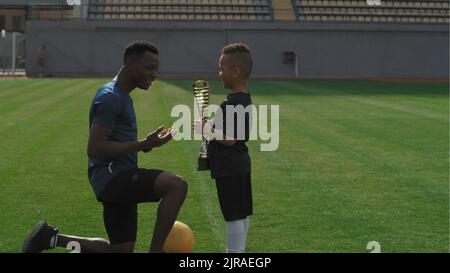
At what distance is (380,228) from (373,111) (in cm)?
1177

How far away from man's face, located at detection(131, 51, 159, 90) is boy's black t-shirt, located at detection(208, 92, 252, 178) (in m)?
0.53

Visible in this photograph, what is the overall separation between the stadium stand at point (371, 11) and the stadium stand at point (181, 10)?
249 centimetres

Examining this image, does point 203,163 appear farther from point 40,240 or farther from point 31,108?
point 31,108

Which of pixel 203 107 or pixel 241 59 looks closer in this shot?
pixel 241 59

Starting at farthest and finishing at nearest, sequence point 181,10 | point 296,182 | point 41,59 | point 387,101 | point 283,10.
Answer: point 283,10
point 181,10
point 41,59
point 387,101
point 296,182

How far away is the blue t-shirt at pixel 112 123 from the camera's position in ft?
15.8

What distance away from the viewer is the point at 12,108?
1811 cm

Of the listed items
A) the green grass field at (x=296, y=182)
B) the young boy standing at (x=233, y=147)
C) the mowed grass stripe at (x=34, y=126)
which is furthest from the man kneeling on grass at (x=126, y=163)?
the mowed grass stripe at (x=34, y=126)

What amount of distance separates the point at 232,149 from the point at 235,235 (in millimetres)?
592

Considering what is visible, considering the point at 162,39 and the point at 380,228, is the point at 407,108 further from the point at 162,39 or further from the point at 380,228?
the point at 162,39

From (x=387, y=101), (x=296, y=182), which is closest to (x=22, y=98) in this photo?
(x=387, y=101)

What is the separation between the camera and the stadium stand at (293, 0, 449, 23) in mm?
42812

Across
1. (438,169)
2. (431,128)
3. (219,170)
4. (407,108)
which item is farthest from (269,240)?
(407,108)

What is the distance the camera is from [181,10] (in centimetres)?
4238
